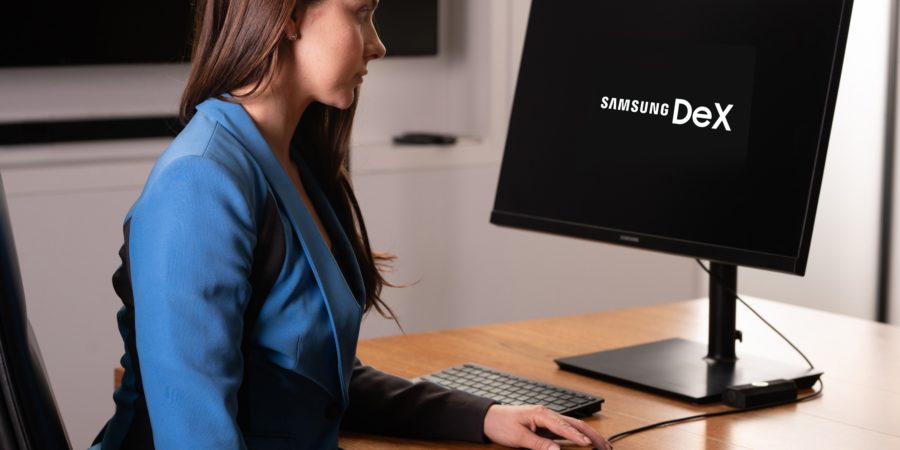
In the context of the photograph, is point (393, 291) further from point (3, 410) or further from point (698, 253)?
point (3, 410)

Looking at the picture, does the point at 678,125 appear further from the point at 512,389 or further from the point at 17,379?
the point at 17,379

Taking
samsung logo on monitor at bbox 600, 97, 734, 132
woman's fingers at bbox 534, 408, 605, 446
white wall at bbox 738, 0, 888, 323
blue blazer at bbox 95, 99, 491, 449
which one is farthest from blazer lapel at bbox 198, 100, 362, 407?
white wall at bbox 738, 0, 888, 323

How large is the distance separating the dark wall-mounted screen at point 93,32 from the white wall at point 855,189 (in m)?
2.12

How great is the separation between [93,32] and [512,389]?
2001 mm

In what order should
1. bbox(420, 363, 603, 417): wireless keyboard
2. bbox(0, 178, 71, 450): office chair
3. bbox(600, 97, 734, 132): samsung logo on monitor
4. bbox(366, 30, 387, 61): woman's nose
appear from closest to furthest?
bbox(0, 178, 71, 450): office chair, bbox(366, 30, 387, 61): woman's nose, bbox(420, 363, 603, 417): wireless keyboard, bbox(600, 97, 734, 132): samsung logo on monitor

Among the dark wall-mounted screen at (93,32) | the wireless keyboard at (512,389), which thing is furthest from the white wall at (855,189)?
the wireless keyboard at (512,389)

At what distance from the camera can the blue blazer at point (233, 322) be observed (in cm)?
122

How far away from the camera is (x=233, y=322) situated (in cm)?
125

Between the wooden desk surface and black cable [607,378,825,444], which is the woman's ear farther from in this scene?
black cable [607,378,825,444]

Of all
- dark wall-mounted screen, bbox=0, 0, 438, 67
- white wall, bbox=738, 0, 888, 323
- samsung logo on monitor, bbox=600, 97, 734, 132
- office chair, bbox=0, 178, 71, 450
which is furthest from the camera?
white wall, bbox=738, 0, 888, 323

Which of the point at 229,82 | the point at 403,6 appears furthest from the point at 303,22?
the point at 403,6

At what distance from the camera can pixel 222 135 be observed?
4.46 ft

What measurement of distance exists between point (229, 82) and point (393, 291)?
237 cm

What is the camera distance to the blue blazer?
1.22 metres
